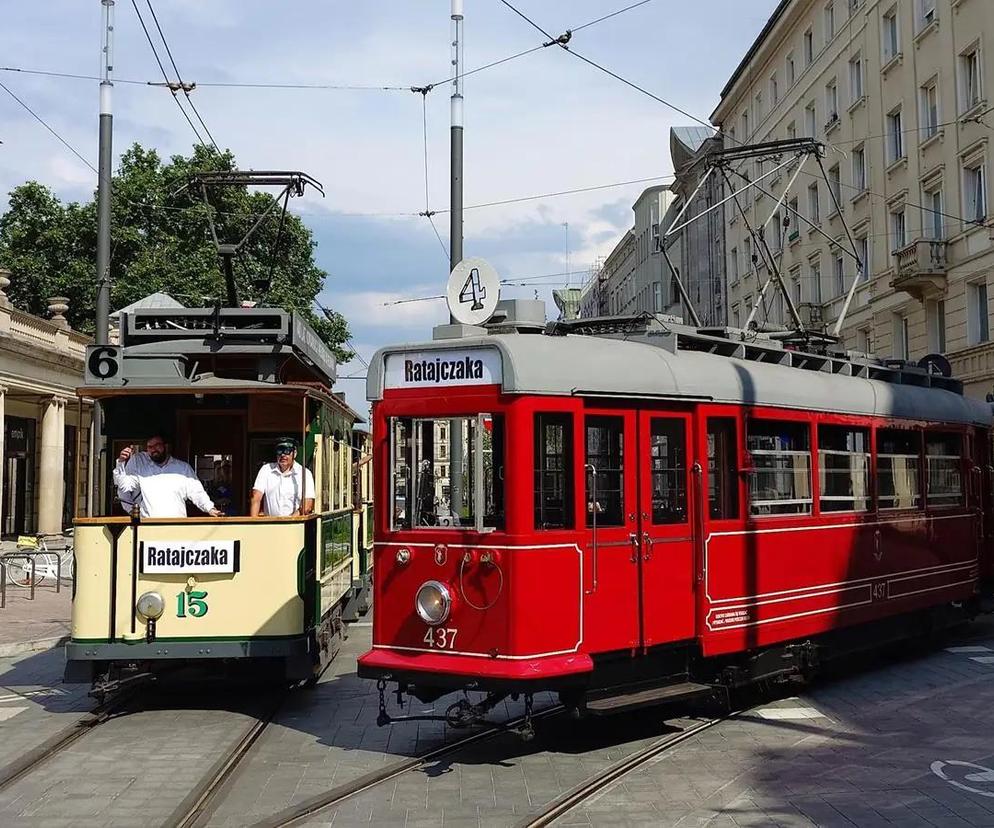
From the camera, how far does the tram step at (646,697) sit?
25.8 ft

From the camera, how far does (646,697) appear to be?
8195 mm

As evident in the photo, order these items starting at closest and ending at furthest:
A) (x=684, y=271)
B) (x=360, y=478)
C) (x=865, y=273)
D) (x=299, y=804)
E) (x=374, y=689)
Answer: (x=299, y=804), (x=374, y=689), (x=360, y=478), (x=865, y=273), (x=684, y=271)

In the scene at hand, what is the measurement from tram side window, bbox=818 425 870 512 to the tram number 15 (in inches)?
158

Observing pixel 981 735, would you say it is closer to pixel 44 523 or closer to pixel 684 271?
pixel 44 523

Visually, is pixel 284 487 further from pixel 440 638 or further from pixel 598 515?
pixel 598 515

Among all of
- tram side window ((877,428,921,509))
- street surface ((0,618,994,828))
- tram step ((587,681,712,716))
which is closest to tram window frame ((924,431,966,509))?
tram side window ((877,428,921,509))

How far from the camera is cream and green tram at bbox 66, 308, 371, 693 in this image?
9484 mm

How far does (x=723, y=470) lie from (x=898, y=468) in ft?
11.5

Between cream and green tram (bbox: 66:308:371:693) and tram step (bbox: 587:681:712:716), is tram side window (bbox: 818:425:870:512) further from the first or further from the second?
cream and green tram (bbox: 66:308:371:693)

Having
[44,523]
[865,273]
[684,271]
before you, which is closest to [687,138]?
[684,271]

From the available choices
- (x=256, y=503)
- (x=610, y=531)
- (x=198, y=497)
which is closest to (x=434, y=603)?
(x=610, y=531)

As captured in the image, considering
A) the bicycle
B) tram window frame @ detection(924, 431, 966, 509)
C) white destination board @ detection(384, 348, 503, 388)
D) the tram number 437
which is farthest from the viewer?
the bicycle

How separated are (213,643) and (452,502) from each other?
2761 mm

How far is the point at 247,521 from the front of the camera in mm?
9594
